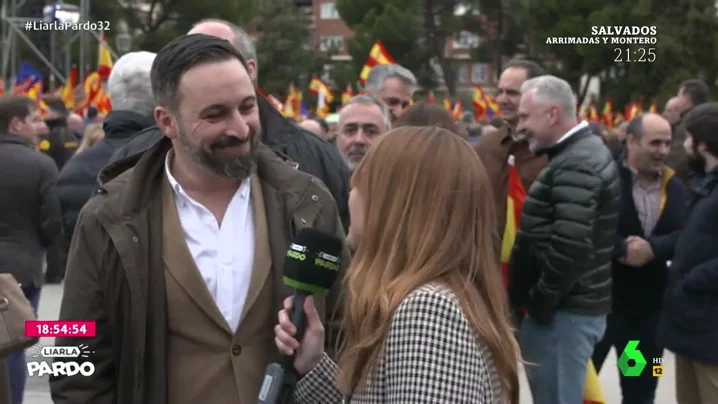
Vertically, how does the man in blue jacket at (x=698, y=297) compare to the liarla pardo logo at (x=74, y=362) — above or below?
below

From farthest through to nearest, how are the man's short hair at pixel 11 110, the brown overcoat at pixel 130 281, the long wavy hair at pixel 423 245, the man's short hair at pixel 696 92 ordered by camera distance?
the man's short hair at pixel 696 92, the man's short hair at pixel 11 110, the brown overcoat at pixel 130 281, the long wavy hair at pixel 423 245

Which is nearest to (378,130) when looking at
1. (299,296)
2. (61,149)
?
(299,296)

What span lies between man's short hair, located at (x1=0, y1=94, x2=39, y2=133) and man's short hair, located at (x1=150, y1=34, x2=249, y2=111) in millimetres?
4468

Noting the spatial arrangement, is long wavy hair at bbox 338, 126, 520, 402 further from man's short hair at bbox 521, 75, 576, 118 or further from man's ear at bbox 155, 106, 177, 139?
man's short hair at bbox 521, 75, 576, 118

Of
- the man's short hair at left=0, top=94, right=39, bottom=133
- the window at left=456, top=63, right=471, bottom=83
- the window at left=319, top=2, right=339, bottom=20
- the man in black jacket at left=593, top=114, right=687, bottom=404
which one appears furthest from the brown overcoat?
the window at left=319, top=2, right=339, bottom=20

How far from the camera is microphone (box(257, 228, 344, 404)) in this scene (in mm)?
2566

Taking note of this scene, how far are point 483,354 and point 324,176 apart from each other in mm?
1952

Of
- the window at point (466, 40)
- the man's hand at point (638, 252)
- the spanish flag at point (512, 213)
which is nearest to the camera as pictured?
the spanish flag at point (512, 213)

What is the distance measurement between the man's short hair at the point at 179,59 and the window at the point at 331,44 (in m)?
54.4

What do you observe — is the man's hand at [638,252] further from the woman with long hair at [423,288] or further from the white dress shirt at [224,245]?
the woman with long hair at [423,288]

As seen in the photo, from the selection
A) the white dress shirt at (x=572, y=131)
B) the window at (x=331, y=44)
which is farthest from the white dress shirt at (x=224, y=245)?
the window at (x=331, y=44)

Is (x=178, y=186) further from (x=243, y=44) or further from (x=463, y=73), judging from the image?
(x=463, y=73)

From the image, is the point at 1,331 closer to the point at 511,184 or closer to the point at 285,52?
the point at 511,184

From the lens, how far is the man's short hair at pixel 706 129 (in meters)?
5.89
